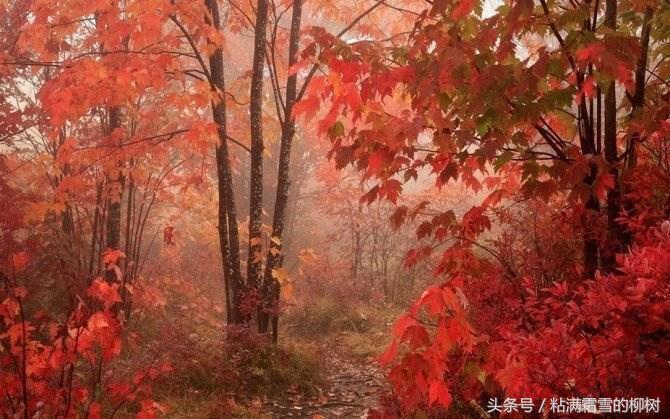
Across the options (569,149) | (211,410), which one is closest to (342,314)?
(211,410)

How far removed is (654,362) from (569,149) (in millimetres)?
1830

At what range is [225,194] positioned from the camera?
25.6 feet

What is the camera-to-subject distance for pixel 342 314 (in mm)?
11594

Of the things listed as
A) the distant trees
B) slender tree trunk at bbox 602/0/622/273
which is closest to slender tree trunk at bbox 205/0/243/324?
the distant trees

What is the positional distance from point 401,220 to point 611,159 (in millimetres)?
1796

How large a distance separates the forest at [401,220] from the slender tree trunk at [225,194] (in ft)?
0.13

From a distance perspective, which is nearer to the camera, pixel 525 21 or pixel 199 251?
pixel 525 21

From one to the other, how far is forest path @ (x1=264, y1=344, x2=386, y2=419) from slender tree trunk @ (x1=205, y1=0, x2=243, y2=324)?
65.0 inches

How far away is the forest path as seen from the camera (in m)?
6.58

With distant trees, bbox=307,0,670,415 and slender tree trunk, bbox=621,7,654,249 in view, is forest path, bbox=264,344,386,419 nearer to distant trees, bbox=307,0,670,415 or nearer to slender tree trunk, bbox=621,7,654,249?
distant trees, bbox=307,0,670,415

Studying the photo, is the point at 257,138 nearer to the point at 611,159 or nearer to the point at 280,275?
the point at 280,275

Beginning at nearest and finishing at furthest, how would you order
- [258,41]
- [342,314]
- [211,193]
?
[258,41] → [342,314] → [211,193]

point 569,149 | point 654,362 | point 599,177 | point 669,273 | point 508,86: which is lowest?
point 654,362

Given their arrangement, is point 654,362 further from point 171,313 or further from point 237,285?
point 171,313
